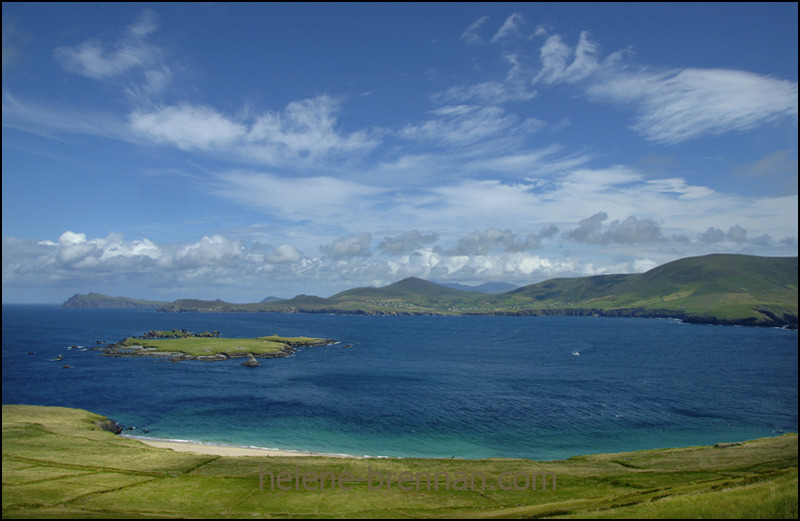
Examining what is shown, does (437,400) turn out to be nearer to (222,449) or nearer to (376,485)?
(222,449)

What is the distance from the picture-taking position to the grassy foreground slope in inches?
1561

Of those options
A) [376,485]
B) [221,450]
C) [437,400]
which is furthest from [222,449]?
[437,400]

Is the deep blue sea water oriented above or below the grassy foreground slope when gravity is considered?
below

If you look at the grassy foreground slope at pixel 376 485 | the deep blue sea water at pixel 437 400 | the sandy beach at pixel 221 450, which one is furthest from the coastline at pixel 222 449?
the grassy foreground slope at pixel 376 485

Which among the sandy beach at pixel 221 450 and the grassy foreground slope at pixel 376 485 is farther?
the sandy beach at pixel 221 450

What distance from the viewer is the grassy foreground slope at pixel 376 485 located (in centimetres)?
3966

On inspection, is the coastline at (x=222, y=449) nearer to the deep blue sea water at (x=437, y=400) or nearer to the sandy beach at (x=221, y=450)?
the sandy beach at (x=221, y=450)

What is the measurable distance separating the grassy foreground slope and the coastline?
7.26 meters

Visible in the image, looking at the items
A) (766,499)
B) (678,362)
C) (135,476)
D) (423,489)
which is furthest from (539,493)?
(678,362)

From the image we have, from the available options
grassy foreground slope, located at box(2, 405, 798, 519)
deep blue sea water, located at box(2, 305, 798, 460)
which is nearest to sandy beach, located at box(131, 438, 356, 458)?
deep blue sea water, located at box(2, 305, 798, 460)

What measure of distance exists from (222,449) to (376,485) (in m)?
38.5

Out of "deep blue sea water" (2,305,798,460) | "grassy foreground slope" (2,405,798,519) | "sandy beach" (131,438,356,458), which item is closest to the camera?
"grassy foreground slope" (2,405,798,519)

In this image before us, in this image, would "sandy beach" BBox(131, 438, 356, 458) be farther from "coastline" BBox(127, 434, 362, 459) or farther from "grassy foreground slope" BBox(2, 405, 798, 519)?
"grassy foreground slope" BBox(2, 405, 798, 519)

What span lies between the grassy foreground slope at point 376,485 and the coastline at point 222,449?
7258 mm
